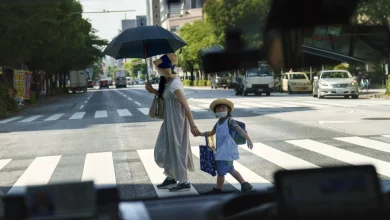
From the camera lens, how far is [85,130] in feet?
54.1

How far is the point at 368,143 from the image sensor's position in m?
10.9

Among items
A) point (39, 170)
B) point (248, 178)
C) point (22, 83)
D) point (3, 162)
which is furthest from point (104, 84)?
point (248, 178)

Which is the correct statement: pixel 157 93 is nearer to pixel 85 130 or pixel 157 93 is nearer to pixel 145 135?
pixel 145 135

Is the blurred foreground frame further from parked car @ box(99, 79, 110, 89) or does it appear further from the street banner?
parked car @ box(99, 79, 110, 89)

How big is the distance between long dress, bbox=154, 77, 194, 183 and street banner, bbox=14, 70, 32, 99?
29069 millimetres

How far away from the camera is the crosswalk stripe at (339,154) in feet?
26.5

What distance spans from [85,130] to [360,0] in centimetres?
1497

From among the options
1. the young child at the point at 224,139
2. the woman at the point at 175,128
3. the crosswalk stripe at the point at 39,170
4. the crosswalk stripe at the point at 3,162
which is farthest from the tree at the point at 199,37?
the crosswalk stripe at the point at 3,162

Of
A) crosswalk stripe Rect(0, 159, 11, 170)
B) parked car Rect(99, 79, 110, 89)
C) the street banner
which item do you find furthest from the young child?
parked car Rect(99, 79, 110, 89)

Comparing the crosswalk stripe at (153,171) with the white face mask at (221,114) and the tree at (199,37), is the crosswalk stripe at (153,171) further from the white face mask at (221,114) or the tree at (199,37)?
the tree at (199,37)

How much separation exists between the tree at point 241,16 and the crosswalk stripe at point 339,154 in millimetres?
5650

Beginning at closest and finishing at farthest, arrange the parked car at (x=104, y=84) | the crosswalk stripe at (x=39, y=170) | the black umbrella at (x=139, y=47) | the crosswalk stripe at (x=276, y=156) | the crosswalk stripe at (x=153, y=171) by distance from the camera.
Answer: the black umbrella at (x=139, y=47) → the crosswalk stripe at (x=153, y=171) → the crosswalk stripe at (x=39, y=170) → the crosswalk stripe at (x=276, y=156) → the parked car at (x=104, y=84)

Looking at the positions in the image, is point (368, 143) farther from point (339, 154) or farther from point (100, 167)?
point (100, 167)

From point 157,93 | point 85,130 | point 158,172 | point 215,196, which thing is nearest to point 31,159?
point 158,172
